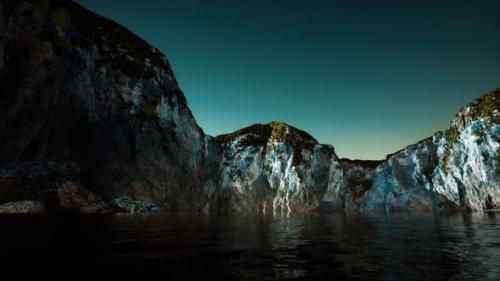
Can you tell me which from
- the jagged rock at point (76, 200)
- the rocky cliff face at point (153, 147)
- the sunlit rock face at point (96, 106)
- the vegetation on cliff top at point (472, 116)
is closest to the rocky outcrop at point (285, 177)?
the rocky cliff face at point (153, 147)

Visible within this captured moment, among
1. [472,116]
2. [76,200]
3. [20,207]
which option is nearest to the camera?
[20,207]

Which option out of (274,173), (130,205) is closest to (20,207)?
(130,205)

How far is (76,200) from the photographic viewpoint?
47.4 meters

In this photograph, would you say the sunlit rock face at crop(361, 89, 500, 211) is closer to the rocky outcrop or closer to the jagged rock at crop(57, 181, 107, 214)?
the rocky outcrop

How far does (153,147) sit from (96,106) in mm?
17104

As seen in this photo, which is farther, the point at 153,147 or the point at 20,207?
the point at 153,147

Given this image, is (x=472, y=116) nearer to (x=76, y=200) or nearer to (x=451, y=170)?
(x=451, y=170)

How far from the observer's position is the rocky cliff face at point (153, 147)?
48281mm

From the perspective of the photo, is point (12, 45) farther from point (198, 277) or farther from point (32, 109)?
point (198, 277)

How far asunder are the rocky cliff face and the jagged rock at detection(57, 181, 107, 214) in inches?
6.0

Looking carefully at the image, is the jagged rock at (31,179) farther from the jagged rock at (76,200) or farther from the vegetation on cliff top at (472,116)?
the vegetation on cliff top at (472,116)

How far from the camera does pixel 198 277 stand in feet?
27.3

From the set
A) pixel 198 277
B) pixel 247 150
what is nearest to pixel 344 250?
pixel 198 277

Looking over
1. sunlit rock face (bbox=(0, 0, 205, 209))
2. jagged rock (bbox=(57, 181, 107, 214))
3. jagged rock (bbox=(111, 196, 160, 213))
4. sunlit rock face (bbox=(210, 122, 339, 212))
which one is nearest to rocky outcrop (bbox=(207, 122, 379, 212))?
sunlit rock face (bbox=(210, 122, 339, 212))
